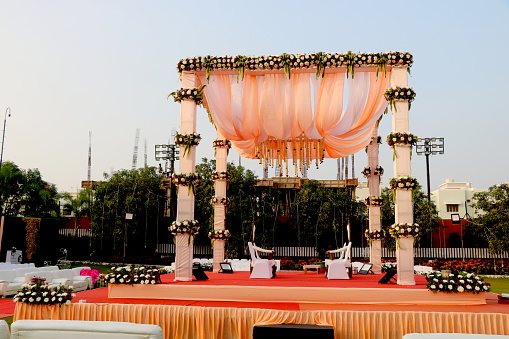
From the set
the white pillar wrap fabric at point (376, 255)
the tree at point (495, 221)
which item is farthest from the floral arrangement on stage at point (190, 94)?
the tree at point (495, 221)

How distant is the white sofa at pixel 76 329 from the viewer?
9.73ft

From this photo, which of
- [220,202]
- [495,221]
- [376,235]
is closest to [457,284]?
[376,235]

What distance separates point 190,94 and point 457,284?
19.3ft

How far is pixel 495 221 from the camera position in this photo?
→ 21.1m

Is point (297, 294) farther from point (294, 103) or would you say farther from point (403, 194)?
point (294, 103)

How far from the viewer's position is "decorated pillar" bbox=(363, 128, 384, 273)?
10445 millimetres

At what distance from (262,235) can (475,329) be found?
1699 cm

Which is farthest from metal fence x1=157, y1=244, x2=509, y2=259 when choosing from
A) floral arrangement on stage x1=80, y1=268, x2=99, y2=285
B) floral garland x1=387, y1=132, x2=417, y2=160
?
floral garland x1=387, y1=132, x2=417, y2=160

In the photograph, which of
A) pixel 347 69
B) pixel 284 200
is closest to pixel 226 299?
pixel 347 69

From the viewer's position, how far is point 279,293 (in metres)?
6.79

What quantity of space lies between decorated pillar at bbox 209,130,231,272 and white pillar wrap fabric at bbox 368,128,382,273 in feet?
12.6

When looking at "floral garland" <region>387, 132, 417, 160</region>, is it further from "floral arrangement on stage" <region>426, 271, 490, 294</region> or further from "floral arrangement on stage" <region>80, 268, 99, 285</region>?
"floral arrangement on stage" <region>80, 268, 99, 285</region>

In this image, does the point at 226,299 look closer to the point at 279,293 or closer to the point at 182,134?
the point at 279,293

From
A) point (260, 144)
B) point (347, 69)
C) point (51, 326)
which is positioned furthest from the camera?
point (260, 144)
